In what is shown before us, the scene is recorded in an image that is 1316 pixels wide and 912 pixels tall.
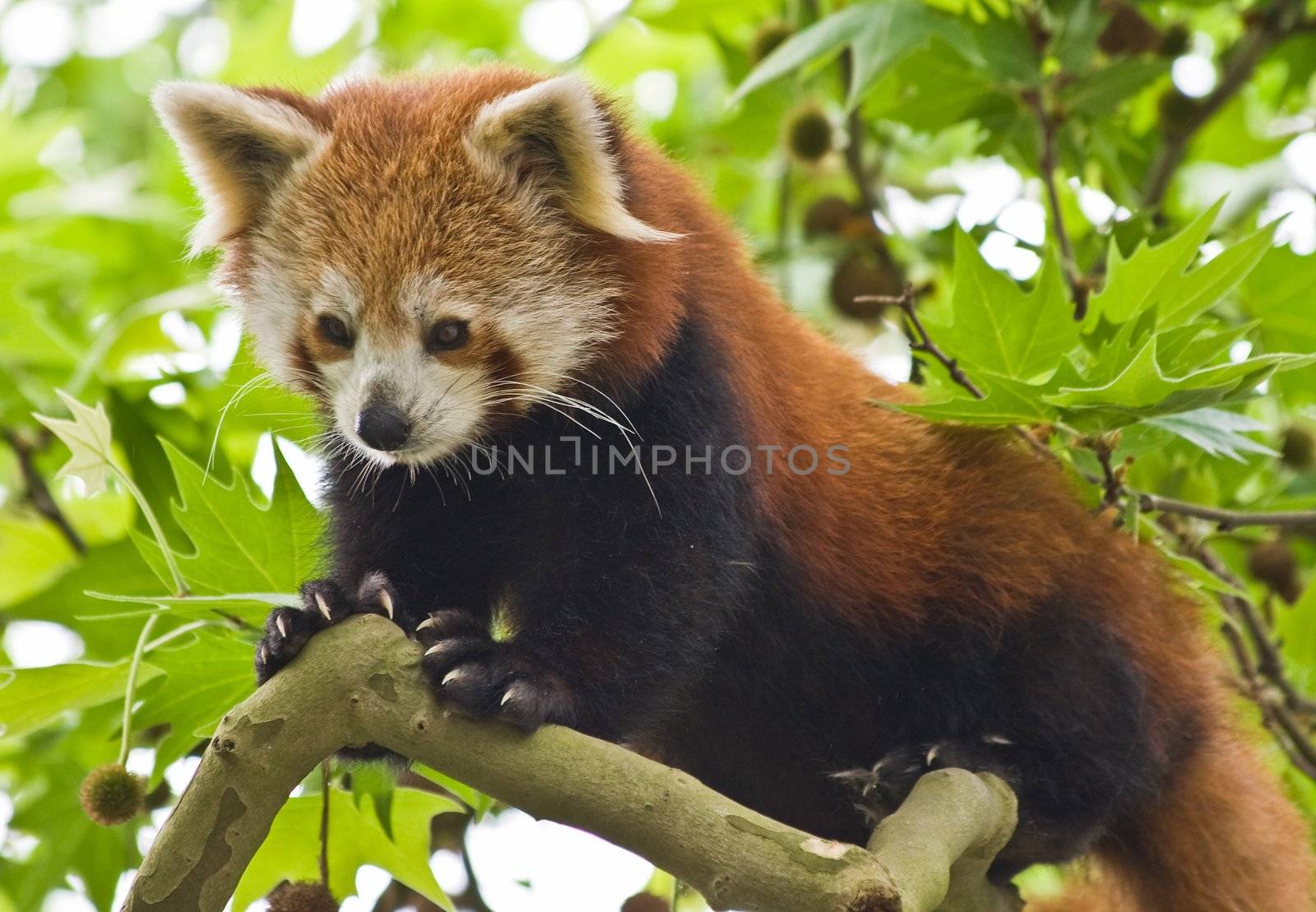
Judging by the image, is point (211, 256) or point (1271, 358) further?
point (211, 256)

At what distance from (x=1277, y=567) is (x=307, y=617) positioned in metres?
3.35

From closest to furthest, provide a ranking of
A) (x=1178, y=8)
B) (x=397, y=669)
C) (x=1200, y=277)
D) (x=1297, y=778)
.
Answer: (x=397, y=669)
(x=1200, y=277)
(x=1297, y=778)
(x=1178, y=8)

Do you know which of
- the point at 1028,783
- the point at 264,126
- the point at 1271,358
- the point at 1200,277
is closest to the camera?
the point at 1271,358

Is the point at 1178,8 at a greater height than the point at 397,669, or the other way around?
the point at 1178,8

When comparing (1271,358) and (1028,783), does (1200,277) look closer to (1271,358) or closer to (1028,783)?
(1271,358)

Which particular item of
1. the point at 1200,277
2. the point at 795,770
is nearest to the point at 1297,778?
the point at 795,770

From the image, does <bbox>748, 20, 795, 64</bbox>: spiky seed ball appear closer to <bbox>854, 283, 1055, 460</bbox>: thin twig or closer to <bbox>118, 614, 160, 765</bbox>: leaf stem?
<bbox>854, 283, 1055, 460</bbox>: thin twig

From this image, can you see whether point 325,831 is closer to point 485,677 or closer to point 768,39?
point 485,677

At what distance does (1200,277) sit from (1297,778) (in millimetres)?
2158

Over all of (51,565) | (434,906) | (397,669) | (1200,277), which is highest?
(1200,277)

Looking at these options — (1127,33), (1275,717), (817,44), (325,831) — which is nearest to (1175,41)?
(1127,33)

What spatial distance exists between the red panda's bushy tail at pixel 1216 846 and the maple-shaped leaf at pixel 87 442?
110 inches

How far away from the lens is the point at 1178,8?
200 inches

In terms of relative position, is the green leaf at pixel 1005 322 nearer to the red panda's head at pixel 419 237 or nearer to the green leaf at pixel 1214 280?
the green leaf at pixel 1214 280
